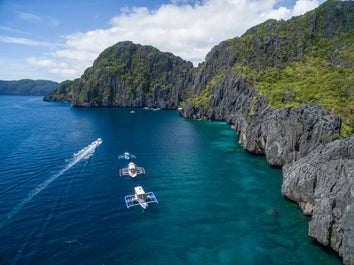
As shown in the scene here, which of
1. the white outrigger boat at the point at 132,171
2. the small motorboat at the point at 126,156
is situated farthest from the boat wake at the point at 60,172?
the white outrigger boat at the point at 132,171

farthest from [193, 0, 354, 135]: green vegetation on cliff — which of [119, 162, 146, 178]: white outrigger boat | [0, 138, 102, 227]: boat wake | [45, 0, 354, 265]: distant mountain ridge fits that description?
[0, 138, 102, 227]: boat wake

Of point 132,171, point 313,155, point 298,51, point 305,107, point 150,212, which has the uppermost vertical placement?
point 298,51

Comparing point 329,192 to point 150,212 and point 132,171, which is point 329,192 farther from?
point 132,171

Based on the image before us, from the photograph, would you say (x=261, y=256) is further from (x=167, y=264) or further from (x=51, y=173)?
(x=51, y=173)

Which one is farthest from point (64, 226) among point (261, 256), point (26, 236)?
point (261, 256)

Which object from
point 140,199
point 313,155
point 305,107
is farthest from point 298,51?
point 140,199

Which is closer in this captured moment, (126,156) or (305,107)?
(305,107)
